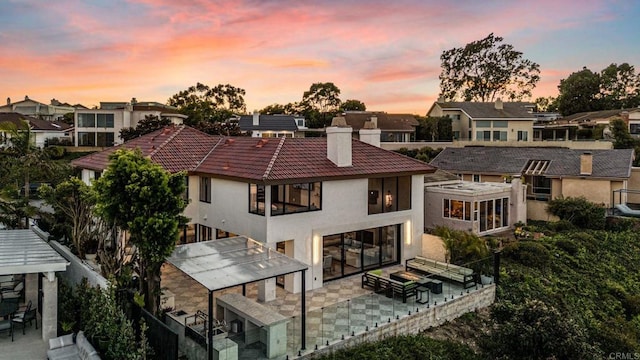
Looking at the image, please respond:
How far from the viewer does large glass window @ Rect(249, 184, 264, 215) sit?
1706 centimetres

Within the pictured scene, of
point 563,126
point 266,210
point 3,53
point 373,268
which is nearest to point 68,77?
point 3,53

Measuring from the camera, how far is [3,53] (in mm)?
27953

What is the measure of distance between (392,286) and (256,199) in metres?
6.11

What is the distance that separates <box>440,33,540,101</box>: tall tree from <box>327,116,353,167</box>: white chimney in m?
65.1

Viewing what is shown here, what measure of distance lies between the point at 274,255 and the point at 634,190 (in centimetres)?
3209

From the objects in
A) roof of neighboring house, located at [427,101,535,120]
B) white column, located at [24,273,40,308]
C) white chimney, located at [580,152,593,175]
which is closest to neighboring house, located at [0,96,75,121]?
roof of neighboring house, located at [427,101,535,120]

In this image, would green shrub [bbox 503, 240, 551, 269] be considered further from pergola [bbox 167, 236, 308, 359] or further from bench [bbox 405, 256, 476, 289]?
pergola [bbox 167, 236, 308, 359]

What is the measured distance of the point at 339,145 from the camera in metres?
19.2

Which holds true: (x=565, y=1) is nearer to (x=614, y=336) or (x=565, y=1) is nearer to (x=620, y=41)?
(x=620, y=41)

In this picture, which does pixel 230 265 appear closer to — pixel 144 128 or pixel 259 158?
pixel 259 158

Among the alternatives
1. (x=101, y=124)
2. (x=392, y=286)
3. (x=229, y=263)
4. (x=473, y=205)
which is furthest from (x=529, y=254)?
Result: (x=101, y=124)

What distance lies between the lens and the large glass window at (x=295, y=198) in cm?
1709

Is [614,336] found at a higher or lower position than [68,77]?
lower

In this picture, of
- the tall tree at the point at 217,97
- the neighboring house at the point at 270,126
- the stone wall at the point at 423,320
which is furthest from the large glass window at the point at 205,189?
the tall tree at the point at 217,97
